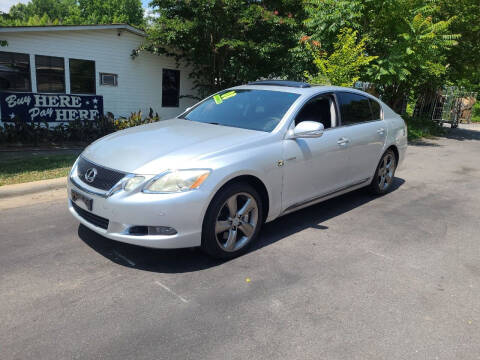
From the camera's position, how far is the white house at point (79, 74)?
11.0 meters

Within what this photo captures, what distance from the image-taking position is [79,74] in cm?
1238

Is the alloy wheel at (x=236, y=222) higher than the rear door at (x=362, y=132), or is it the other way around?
the rear door at (x=362, y=132)

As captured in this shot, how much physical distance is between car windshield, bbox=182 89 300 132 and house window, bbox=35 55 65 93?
831cm

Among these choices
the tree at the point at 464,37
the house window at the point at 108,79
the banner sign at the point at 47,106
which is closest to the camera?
the banner sign at the point at 47,106

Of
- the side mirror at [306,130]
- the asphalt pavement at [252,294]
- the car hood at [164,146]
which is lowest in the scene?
the asphalt pavement at [252,294]

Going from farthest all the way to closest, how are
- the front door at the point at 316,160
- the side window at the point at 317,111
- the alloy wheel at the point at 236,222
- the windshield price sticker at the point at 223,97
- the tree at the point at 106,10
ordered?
the tree at the point at 106,10, the windshield price sticker at the point at 223,97, the side window at the point at 317,111, the front door at the point at 316,160, the alloy wheel at the point at 236,222

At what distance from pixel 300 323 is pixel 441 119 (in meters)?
21.3

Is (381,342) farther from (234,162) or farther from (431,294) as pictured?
(234,162)

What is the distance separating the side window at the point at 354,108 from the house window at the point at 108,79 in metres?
9.71

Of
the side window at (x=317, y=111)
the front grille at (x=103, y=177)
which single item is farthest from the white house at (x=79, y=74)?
the side window at (x=317, y=111)

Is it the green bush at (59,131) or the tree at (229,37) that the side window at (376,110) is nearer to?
the tree at (229,37)

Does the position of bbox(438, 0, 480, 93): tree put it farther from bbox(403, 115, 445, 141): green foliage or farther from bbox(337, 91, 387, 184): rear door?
bbox(337, 91, 387, 184): rear door

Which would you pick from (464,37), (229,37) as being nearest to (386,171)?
(229,37)

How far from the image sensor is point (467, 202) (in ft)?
21.3
